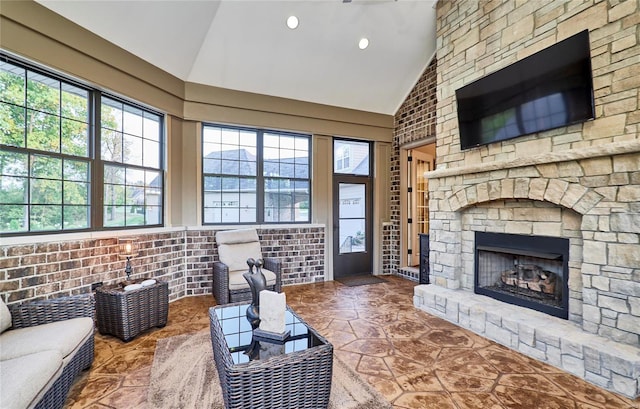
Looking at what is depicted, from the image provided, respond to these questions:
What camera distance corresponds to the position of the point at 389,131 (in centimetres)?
591

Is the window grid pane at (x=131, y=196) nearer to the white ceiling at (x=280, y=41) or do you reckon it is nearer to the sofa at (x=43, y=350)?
the sofa at (x=43, y=350)

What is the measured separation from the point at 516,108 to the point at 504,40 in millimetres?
818

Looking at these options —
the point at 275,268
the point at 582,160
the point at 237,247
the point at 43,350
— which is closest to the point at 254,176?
the point at 237,247

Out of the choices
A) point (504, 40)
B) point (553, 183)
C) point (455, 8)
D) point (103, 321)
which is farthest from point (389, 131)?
point (103, 321)

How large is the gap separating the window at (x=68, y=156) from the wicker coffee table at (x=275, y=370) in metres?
2.31

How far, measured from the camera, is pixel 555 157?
8.90 ft

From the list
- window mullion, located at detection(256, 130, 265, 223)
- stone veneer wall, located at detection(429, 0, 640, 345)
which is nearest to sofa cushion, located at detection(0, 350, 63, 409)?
window mullion, located at detection(256, 130, 265, 223)

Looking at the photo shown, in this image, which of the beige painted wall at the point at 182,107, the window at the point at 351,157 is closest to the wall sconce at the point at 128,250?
the beige painted wall at the point at 182,107

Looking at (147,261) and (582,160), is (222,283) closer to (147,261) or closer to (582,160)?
(147,261)

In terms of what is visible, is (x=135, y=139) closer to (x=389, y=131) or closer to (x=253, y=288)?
(x=253, y=288)

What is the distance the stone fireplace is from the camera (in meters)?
2.34

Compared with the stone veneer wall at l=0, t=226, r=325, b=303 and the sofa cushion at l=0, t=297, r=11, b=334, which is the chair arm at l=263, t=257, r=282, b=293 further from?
the sofa cushion at l=0, t=297, r=11, b=334

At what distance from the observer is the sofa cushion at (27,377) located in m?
1.41

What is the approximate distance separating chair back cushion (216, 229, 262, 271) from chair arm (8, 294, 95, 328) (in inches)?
68.4
